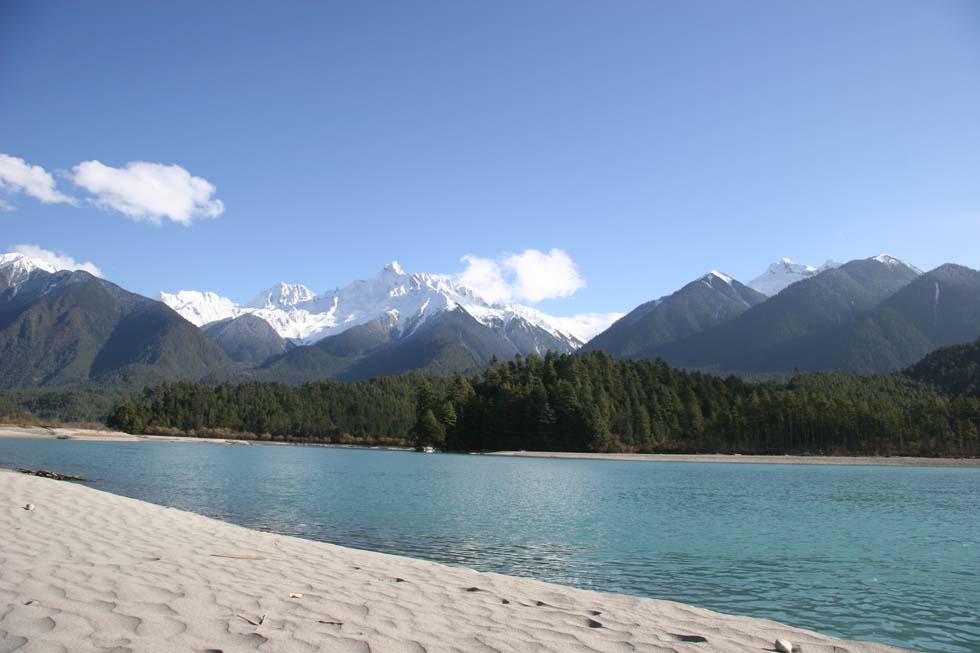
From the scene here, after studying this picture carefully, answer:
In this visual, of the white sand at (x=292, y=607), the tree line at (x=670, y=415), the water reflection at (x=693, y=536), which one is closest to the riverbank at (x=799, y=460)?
the tree line at (x=670, y=415)

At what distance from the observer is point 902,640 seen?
38.2ft

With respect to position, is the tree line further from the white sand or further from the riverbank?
the white sand

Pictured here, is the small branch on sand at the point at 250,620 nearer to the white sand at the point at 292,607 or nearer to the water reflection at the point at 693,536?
the white sand at the point at 292,607

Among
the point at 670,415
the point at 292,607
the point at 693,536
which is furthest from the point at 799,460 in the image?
the point at 292,607

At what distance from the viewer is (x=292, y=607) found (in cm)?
942

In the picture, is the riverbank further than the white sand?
Yes

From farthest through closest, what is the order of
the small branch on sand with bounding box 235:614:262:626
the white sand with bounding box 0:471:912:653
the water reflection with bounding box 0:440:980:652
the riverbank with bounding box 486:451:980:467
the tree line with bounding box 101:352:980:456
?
the tree line with bounding box 101:352:980:456 → the riverbank with bounding box 486:451:980:467 → the water reflection with bounding box 0:440:980:652 → the small branch on sand with bounding box 235:614:262:626 → the white sand with bounding box 0:471:912:653

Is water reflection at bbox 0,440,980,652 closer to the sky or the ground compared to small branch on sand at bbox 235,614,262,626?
closer to the ground

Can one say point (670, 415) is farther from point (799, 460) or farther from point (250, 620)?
point (250, 620)

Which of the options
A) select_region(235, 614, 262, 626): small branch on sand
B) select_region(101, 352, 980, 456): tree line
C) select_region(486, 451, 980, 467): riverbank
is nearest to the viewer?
select_region(235, 614, 262, 626): small branch on sand

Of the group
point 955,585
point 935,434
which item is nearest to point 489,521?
point 955,585

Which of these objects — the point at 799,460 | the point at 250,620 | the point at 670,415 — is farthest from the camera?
the point at 670,415

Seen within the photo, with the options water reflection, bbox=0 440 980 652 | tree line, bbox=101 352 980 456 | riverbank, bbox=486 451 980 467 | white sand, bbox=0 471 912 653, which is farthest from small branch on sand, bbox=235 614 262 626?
tree line, bbox=101 352 980 456

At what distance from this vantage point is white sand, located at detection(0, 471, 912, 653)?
755 centimetres
